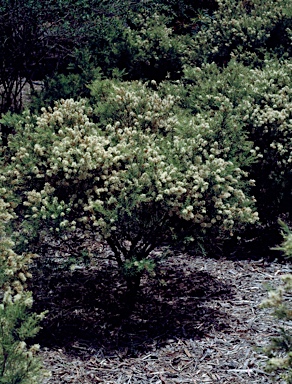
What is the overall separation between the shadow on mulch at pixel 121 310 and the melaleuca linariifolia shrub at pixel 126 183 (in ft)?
1.71

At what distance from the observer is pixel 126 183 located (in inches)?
193

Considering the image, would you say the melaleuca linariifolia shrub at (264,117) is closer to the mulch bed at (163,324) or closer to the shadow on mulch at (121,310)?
the mulch bed at (163,324)

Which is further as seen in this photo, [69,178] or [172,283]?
[172,283]

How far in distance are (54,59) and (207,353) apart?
5.97 m

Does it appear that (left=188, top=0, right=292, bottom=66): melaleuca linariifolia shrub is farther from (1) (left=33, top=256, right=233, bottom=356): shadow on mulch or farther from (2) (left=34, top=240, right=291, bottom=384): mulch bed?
(1) (left=33, top=256, right=233, bottom=356): shadow on mulch

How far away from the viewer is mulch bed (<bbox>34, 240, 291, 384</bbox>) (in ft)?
14.8

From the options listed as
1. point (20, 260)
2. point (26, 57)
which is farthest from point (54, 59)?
point (20, 260)

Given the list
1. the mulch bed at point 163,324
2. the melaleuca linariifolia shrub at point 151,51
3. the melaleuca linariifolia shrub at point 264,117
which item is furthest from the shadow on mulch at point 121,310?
the melaleuca linariifolia shrub at point 151,51

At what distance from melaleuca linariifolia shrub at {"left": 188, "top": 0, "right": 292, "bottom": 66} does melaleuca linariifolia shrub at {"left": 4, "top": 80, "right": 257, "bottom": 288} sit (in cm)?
337

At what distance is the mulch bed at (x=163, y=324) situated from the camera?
4.50 m

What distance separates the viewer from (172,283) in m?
5.89

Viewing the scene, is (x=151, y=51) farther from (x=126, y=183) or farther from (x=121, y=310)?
(x=121, y=310)

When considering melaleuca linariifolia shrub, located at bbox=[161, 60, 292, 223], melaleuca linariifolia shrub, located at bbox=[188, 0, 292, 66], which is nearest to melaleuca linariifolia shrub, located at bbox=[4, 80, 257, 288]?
melaleuca linariifolia shrub, located at bbox=[161, 60, 292, 223]

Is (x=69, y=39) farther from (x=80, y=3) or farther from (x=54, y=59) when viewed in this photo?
(x=54, y=59)
